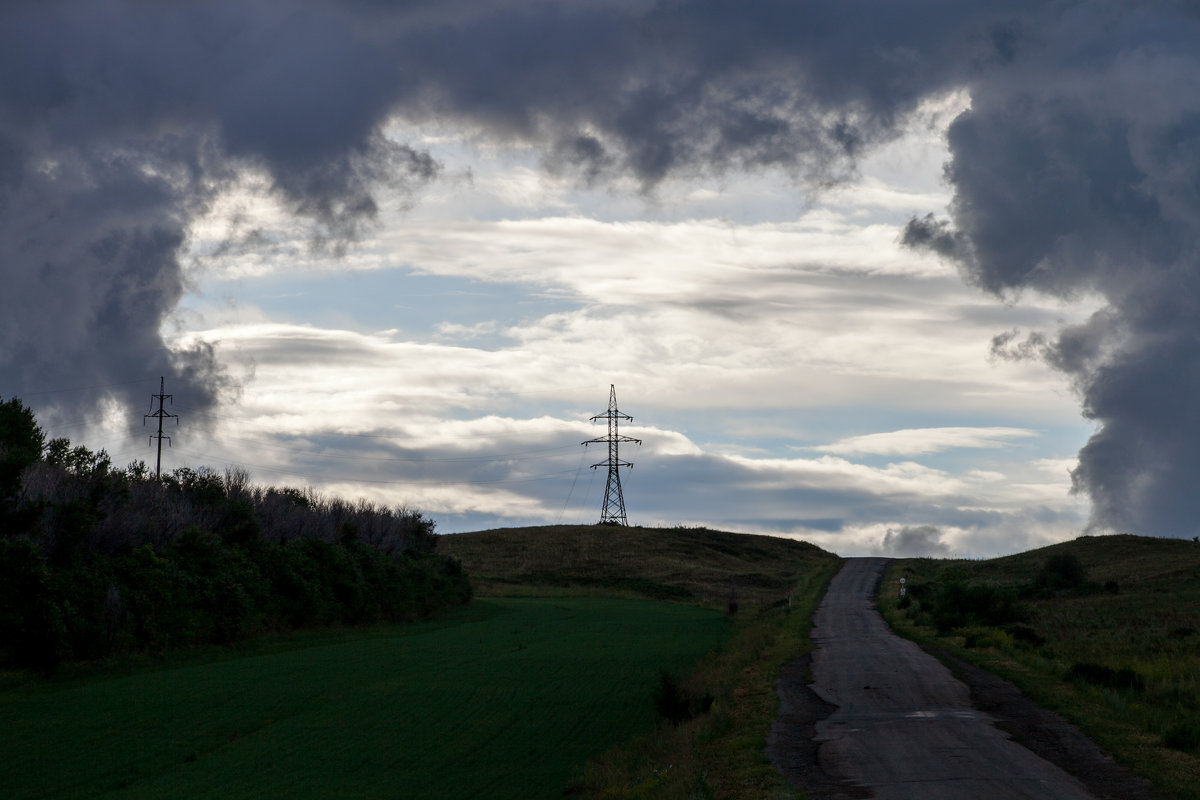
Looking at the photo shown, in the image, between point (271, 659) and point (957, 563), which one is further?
point (957, 563)

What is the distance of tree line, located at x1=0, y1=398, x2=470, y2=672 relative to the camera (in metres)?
31.1

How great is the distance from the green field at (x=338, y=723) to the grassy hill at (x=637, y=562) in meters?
44.1

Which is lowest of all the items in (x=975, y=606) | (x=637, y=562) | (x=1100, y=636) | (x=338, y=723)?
(x=338, y=723)

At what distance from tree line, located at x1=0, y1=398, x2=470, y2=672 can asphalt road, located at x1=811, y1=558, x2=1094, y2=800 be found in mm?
21408

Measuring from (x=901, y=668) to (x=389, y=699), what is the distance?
1440cm

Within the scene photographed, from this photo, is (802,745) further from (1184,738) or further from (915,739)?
(1184,738)

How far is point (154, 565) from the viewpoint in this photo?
119 feet

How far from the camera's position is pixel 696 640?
148 ft

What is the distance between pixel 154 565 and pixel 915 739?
27.2 metres

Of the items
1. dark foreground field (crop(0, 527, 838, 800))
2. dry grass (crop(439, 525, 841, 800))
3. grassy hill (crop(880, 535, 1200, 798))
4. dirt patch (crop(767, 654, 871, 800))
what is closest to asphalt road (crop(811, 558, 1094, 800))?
dirt patch (crop(767, 654, 871, 800))

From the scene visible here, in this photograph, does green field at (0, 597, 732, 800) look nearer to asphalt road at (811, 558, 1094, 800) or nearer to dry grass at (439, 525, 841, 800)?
dry grass at (439, 525, 841, 800)

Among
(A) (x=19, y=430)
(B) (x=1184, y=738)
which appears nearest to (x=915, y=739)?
(B) (x=1184, y=738)

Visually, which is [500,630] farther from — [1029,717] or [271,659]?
[1029,717]

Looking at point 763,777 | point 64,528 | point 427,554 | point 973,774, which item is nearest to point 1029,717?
point 973,774
